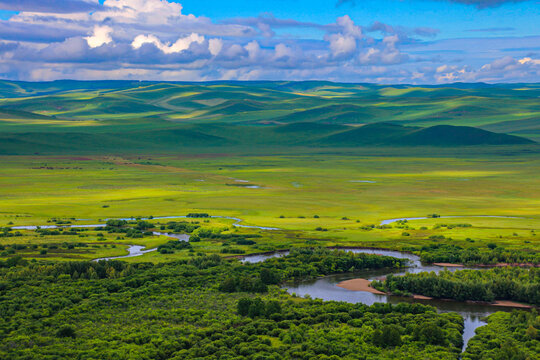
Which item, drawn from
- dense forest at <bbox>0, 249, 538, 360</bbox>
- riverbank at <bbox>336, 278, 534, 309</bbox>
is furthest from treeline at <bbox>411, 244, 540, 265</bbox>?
dense forest at <bbox>0, 249, 538, 360</bbox>

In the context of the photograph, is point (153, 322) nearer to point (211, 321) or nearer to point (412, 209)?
point (211, 321)

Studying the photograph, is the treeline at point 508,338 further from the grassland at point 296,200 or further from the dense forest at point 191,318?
the grassland at point 296,200

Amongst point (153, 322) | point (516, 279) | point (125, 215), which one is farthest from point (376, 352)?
point (125, 215)

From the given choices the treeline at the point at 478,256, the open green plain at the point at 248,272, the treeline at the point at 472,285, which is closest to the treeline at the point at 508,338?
the open green plain at the point at 248,272

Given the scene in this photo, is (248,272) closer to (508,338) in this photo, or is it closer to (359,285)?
(359,285)

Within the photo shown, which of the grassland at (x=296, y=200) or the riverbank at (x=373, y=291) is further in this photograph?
the grassland at (x=296, y=200)

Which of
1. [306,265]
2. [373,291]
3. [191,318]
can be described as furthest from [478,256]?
[191,318]

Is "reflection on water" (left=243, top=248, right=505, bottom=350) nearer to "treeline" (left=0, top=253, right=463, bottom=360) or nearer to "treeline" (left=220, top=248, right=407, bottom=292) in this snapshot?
"treeline" (left=220, top=248, right=407, bottom=292)
